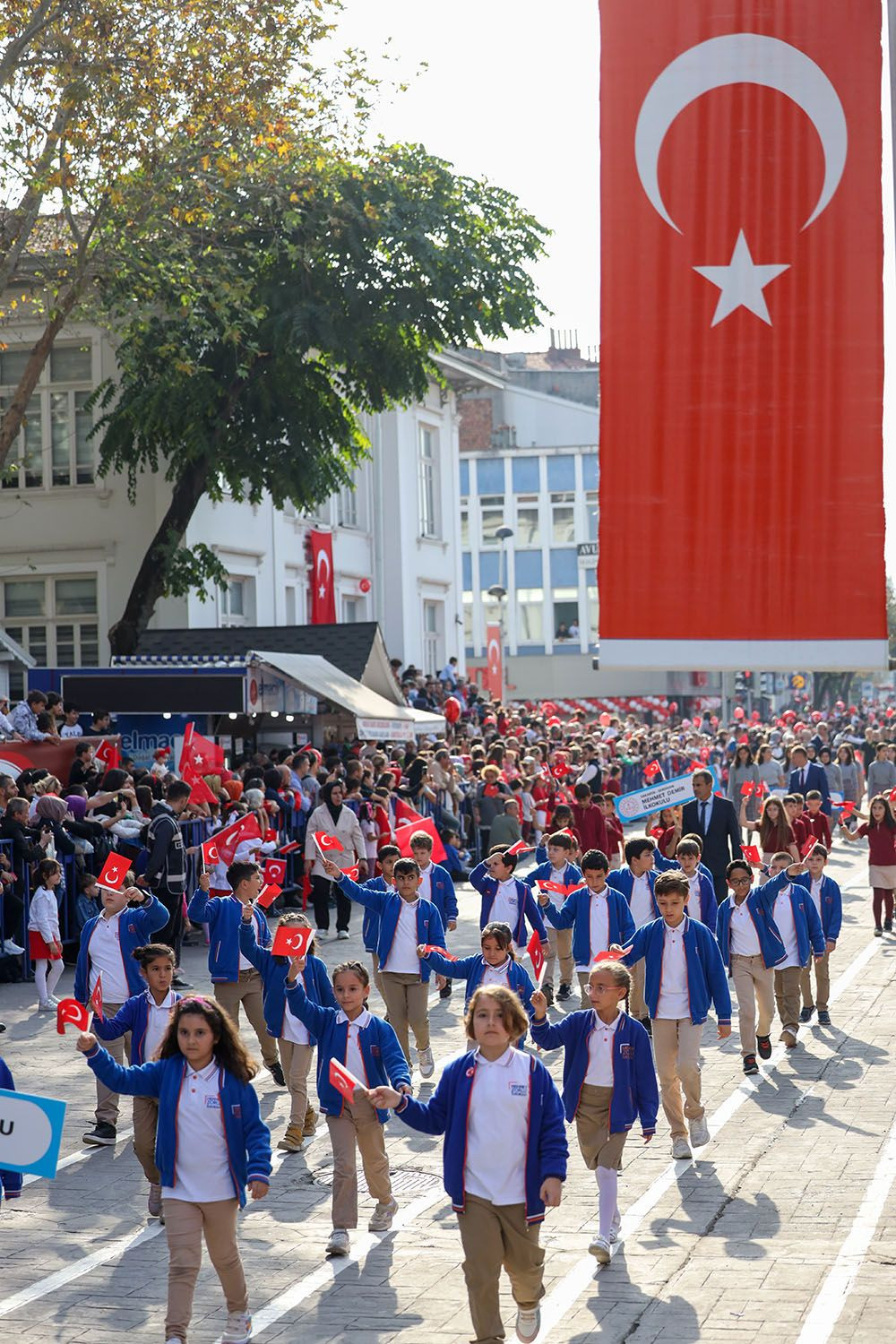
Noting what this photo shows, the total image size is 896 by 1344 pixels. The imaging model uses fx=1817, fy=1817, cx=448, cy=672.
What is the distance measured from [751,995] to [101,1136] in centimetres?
491

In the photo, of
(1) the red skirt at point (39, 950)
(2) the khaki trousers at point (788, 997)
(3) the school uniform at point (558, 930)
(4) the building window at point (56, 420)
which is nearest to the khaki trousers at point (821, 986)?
(2) the khaki trousers at point (788, 997)

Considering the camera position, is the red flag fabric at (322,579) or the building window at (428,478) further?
the building window at (428,478)

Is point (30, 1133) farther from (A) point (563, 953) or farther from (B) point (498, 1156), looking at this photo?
(A) point (563, 953)

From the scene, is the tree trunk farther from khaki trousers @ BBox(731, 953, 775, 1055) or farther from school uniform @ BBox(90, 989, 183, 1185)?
school uniform @ BBox(90, 989, 183, 1185)

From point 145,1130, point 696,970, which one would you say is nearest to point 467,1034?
point 145,1130

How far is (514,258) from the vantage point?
2981 cm

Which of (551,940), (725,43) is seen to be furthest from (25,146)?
(725,43)

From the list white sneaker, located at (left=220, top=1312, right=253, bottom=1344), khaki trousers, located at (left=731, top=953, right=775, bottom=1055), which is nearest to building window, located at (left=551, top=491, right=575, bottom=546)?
khaki trousers, located at (left=731, top=953, right=775, bottom=1055)

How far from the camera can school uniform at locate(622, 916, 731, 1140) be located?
10656mm

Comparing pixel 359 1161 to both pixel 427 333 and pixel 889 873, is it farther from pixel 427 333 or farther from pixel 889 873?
pixel 427 333

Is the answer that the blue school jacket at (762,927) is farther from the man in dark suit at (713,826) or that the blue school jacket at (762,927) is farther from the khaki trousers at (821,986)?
the man in dark suit at (713,826)

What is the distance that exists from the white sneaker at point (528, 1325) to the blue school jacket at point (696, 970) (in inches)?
151

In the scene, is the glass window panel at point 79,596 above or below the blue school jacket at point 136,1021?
above

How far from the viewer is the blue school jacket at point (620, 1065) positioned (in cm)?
862
